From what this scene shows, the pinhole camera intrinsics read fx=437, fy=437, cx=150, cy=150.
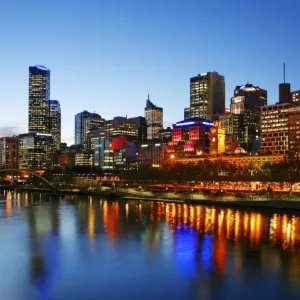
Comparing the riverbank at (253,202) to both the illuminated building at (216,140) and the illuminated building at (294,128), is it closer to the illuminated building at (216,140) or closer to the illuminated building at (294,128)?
the illuminated building at (294,128)

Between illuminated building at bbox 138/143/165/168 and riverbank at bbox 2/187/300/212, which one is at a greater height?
illuminated building at bbox 138/143/165/168

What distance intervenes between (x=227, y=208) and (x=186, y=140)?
420ft

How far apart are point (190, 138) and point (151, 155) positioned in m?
19.5

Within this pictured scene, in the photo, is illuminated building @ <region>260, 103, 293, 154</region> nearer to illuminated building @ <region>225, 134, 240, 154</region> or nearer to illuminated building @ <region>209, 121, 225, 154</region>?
illuminated building @ <region>225, 134, 240, 154</region>

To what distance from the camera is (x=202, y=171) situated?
96.8 meters

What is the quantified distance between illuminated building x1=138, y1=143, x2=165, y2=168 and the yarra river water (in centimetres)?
14109

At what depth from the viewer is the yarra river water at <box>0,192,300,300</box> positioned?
2244 centimetres

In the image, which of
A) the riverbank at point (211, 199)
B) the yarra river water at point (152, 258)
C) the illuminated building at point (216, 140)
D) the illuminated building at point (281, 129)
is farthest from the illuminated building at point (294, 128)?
the yarra river water at point (152, 258)

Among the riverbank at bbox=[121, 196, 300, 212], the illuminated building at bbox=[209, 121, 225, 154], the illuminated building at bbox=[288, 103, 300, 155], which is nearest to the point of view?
the riverbank at bbox=[121, 196, 300, 212]

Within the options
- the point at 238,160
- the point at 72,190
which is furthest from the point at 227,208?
the point at 238,160

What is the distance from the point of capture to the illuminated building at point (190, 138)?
180 meters

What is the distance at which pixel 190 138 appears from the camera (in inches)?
7328

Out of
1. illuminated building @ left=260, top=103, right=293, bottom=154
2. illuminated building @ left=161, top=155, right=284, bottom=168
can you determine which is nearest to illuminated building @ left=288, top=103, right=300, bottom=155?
illuminated building @ left=260, top=103, right=293, bottom=154

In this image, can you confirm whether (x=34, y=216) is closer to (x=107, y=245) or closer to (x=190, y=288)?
(x=107, y=245)
